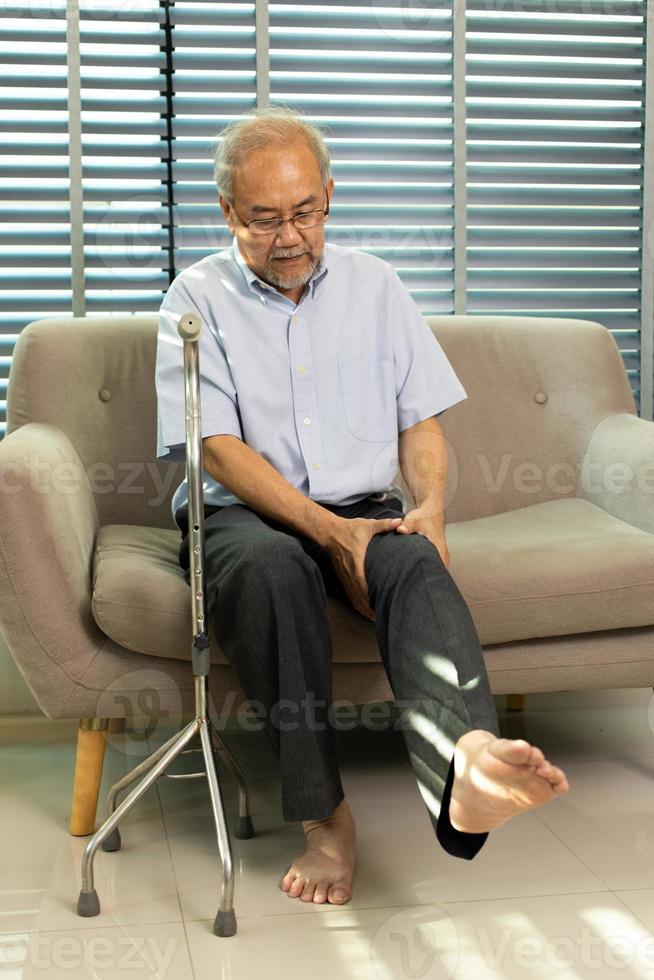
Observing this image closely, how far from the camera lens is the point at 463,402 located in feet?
8.31

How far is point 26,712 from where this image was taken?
2.59 meters

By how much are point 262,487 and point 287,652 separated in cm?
35

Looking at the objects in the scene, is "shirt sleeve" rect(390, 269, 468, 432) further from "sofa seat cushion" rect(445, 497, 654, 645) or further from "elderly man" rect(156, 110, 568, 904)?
"sofa seat cushion" rect(445, 497, 654, 645)

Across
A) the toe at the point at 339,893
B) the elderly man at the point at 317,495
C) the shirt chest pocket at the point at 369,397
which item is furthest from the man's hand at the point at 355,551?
the toe at the point at 339,893

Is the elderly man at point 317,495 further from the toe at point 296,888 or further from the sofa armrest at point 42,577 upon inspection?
the sofa armrest at point 42,577

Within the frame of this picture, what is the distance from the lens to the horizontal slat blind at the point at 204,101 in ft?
8.73

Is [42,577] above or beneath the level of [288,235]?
beneath

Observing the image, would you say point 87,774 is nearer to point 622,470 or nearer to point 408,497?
point 408,497

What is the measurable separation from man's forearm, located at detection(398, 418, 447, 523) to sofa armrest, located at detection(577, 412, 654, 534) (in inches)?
17.3

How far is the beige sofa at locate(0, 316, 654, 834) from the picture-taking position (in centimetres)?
183

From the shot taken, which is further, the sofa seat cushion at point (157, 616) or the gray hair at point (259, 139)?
the gray hair at point (259, 139)

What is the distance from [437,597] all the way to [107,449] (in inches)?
38.7

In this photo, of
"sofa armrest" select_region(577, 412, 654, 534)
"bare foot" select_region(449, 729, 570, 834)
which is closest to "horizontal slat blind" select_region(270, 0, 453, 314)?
"sofa armrest" select_region(577, 412, 654, 534)

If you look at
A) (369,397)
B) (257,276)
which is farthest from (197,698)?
(257,276)
